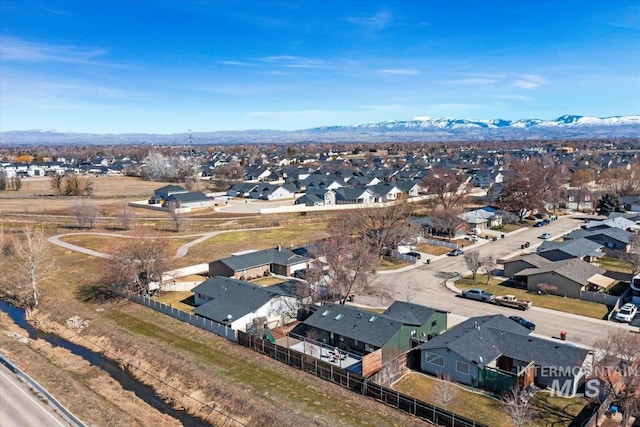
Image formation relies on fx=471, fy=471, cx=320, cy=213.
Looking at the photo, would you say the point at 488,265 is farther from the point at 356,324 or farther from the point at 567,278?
the point at 356,324

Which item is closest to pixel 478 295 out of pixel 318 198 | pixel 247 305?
pixel 247 305

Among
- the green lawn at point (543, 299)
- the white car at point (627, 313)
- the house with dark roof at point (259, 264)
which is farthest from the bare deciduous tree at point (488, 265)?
the house with dark roof at point (259, 264)

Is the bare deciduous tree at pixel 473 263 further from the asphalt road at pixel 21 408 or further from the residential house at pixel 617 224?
the asphalt road at pixel 21 408

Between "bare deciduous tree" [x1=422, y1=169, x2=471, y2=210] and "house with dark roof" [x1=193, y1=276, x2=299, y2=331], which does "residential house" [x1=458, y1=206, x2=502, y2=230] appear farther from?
"house with dark roof" [x1=193, y1=276, x2=299, y2=331]

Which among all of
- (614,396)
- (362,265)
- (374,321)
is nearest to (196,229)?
(362,265)

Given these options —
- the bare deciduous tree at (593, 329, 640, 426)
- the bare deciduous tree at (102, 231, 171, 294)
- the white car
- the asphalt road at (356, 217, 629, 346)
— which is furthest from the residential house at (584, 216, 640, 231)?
the bare deciduous tree at (102, 231, 171, 294)
